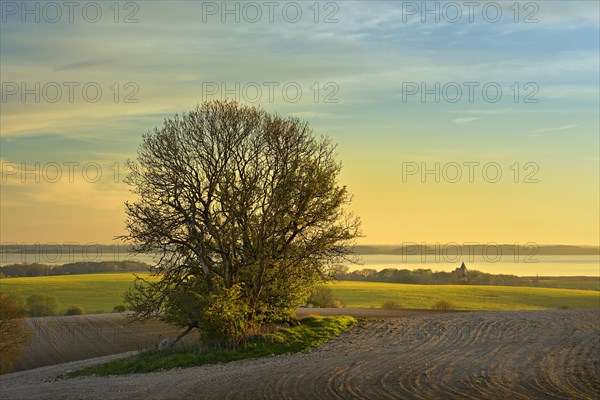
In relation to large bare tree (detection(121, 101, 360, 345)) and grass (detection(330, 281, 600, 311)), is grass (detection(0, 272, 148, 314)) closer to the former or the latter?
grass (detection(330, 281, 600, 311))

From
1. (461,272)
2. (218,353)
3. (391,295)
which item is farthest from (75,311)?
(461,272)

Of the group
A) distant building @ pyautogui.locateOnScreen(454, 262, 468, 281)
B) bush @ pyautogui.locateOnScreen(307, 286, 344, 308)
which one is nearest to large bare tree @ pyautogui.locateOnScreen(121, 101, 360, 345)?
bush @ pyautogui.locateOnScreen(307, 286, 344, 308)

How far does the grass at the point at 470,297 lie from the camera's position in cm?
8100

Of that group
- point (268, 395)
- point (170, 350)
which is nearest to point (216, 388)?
point (268, 395)

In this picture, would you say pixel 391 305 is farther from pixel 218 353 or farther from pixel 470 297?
pixel 218 353

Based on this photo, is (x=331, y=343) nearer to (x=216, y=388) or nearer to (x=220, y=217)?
(x=220, y=217)

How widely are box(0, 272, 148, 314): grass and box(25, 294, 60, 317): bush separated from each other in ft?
3.45

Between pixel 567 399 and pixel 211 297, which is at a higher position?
pixel 211 297

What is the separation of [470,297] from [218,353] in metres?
59.2

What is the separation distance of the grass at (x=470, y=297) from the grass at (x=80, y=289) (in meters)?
28.7

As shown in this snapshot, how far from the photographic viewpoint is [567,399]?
24.9 m

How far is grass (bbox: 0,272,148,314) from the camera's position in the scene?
88.1 m

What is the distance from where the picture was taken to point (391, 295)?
92.5 meters

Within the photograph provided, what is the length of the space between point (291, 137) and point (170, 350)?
45.3 ft
